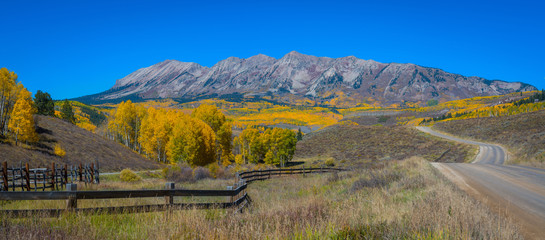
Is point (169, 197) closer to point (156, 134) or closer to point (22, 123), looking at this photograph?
point (22, 123)

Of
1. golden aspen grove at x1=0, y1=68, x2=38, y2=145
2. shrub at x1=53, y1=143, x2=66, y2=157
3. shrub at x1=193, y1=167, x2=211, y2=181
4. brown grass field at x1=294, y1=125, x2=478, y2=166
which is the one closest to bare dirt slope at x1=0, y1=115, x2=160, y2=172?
shrub at x1=53, y1=143, x2=66, y2=157

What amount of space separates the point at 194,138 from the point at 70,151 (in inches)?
724

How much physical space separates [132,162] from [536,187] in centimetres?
5240

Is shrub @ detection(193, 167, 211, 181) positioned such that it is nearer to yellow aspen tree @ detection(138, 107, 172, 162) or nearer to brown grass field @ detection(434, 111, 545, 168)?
yellow aspen tree @ detection(138, 107, 172, 162)

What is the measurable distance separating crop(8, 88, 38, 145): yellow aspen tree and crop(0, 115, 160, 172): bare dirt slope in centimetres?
150

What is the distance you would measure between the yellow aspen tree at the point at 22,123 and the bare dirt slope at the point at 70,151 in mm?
1497

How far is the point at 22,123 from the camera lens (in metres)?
40.8

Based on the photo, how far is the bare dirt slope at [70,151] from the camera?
3819cm

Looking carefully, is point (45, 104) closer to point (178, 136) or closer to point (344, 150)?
point (178, 136)

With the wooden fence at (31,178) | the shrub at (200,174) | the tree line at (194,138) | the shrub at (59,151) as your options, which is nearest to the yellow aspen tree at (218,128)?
the tree line at (194,138)

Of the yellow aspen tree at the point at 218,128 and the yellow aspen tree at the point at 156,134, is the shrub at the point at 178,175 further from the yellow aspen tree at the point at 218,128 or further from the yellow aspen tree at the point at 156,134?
the yellow aspen tree at the point at 156,134

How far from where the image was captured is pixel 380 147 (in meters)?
72.9

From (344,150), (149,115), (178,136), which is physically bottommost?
(344,150)

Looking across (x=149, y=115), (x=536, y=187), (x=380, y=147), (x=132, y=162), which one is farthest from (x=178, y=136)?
(x=380, y=147)
